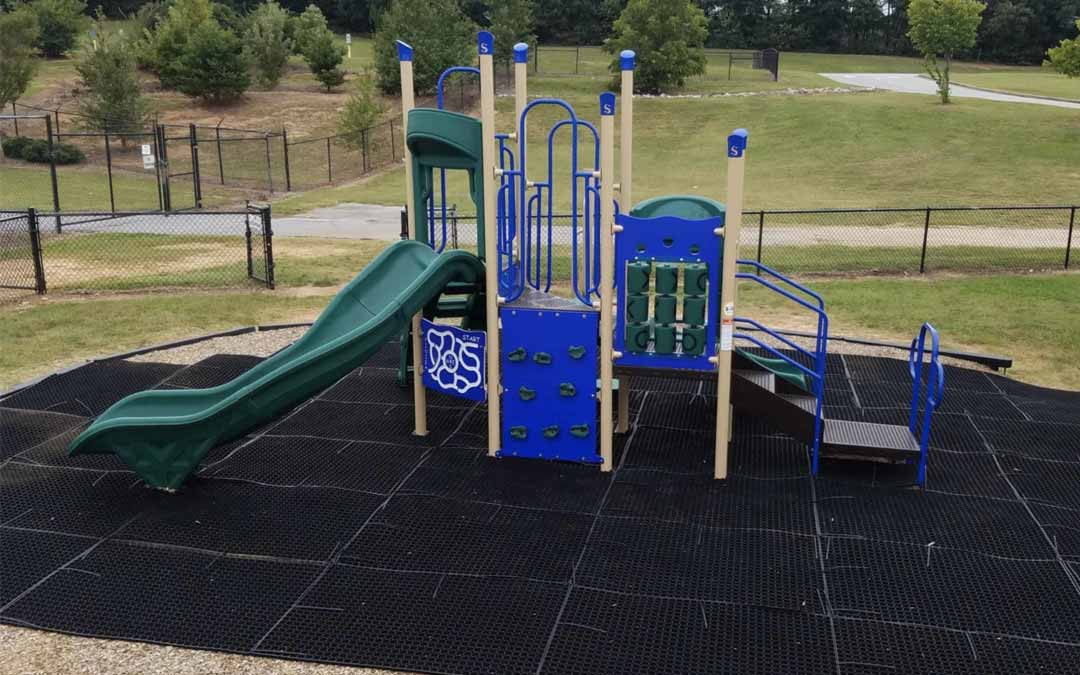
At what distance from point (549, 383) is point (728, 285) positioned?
5.09 feet

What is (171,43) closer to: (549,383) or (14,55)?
(14,55)

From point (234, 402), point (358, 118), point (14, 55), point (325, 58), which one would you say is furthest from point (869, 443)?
point (325, 58)

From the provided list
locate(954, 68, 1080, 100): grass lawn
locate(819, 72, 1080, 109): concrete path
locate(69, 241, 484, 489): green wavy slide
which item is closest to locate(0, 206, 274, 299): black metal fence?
locate(69, 241, 484, 489): green wavy slide

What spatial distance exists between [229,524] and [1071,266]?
46.6ft

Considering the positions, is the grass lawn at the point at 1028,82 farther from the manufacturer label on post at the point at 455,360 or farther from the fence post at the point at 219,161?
the manufacturer label on post at the point at 455,360

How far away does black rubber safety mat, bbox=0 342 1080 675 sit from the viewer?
5.10m

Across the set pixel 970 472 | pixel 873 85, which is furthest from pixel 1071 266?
pixel 873 85

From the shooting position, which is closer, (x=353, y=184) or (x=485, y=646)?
(x=485, y=646)

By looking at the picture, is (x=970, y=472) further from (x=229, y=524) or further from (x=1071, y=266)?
(x=1071, y=266)

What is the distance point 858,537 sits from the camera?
20.6ft

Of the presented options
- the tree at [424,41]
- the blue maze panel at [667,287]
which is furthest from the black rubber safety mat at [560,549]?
the tree at [424,41]

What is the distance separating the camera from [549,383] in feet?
24.2

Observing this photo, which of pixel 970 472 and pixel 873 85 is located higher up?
pixel 873 85

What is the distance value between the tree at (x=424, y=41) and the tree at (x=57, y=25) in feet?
A: 69.0
